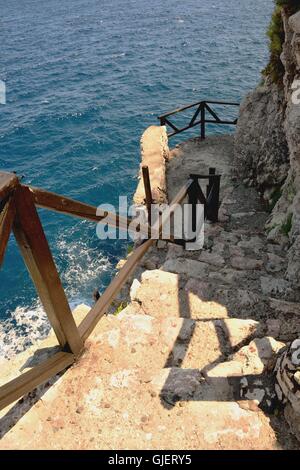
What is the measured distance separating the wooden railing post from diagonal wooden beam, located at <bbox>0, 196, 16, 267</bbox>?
2.8 inches

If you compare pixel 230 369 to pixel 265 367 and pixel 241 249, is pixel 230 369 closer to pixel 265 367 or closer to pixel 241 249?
pixel 265 367

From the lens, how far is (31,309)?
16.0 meters

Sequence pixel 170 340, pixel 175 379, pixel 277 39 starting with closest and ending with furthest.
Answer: pixel 175 379 < pixel 170 340 < pixel 277 39

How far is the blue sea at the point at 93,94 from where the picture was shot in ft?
59.2

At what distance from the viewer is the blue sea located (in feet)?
59.2

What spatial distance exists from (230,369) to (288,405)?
2.79 ft

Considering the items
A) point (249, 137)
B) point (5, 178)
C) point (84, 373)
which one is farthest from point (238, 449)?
point (249, 137)

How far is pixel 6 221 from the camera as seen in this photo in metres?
2.80

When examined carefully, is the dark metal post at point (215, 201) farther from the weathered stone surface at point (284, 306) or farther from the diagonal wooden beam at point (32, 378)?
the diagonal wooden beam at point (32, 378)

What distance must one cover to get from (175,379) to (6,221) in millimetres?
2984

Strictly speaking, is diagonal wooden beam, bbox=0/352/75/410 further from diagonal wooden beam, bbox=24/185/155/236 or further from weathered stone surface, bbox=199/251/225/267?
weathered stone surface, bbox=199/251/225/267

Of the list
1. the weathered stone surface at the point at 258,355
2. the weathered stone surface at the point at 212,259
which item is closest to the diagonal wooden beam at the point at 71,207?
the weathered stone surface at the point at 258,355

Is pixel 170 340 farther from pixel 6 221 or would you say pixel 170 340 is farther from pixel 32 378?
pixel 6 221

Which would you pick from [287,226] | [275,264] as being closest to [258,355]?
[275,264]
